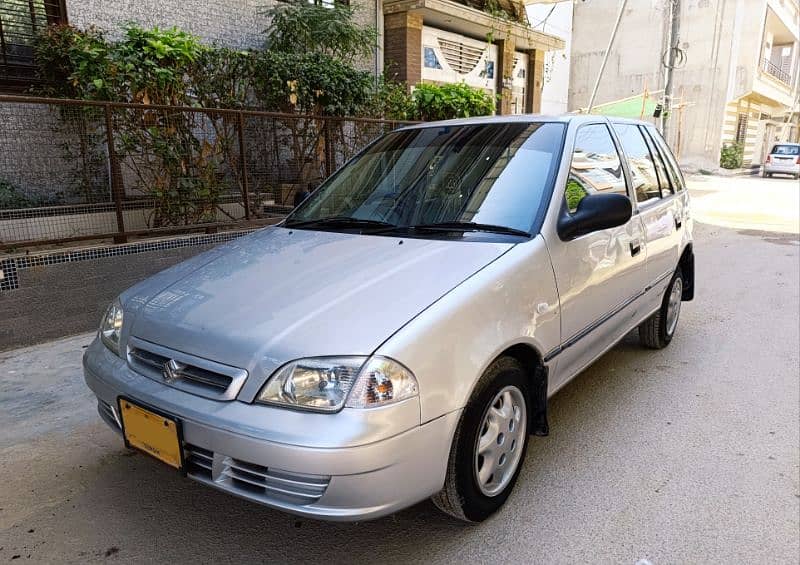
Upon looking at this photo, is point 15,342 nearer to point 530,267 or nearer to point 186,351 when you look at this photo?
point 186,351

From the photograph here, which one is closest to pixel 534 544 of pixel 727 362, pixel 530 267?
pixel 530 267

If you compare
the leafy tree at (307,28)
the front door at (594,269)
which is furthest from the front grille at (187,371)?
the leafy tree at (307,28)

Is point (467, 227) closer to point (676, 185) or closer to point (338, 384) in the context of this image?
point (338, 384)

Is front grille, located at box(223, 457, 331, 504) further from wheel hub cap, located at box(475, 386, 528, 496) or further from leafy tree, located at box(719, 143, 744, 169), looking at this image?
leafy tree, located at box(719, 143, 744, 169)

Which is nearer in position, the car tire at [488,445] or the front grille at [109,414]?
the car tire at [488,445]

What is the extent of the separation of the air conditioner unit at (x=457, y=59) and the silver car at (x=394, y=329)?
866 centimetres

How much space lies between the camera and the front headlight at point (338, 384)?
6.32 ft

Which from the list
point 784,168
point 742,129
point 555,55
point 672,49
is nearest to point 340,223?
point 672,49

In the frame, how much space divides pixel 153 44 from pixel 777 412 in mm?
6141

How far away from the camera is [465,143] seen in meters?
3.35

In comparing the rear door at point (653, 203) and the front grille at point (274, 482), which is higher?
the rear door at point (653, 203)

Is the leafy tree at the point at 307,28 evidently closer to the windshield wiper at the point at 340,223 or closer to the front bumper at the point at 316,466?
the windshield wiper at the point at 340,223

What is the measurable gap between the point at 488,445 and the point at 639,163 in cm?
256

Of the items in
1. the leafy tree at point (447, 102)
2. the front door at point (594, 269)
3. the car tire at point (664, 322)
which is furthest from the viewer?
the leafy tree at point (447, 102)
